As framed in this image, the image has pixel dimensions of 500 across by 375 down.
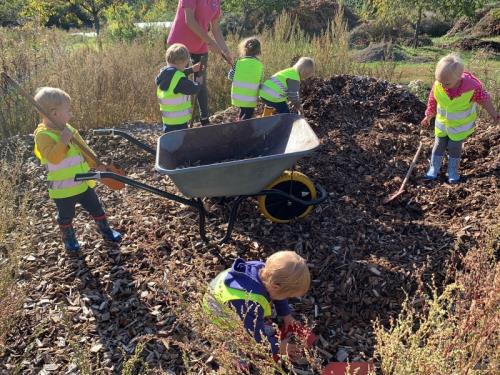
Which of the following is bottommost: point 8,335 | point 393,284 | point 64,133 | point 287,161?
point 8,335

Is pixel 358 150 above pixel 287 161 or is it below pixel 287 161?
below

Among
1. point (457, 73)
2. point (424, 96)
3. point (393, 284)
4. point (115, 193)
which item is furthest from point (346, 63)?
point (393, 284)

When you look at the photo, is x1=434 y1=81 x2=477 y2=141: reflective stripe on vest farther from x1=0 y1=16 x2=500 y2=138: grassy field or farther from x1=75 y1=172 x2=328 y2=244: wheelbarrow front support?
x1=0 y1=16 x2=500 y2=138: grassy field

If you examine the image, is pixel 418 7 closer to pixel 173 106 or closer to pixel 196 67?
pixel 196 67

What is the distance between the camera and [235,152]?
13.1 ft

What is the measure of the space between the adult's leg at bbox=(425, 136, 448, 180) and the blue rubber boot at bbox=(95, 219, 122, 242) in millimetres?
2755

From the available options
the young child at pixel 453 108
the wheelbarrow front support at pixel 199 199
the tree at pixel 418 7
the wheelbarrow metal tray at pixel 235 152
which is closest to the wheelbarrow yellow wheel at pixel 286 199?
the wheelbarrow front support at pixel 199 199

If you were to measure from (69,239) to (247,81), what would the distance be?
2.31 meters

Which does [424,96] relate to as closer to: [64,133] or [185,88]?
[185,88]

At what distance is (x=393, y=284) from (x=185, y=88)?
7.81 feet

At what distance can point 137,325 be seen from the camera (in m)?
3.01

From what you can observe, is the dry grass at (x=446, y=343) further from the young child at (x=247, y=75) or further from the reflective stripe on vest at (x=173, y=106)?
the young child at (x=247, y=75)

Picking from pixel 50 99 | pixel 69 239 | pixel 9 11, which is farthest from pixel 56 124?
pixel 9 11

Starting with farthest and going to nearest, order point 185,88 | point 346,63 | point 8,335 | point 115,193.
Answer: point 346,63
point 115,193
point 185,88
point 8,335
